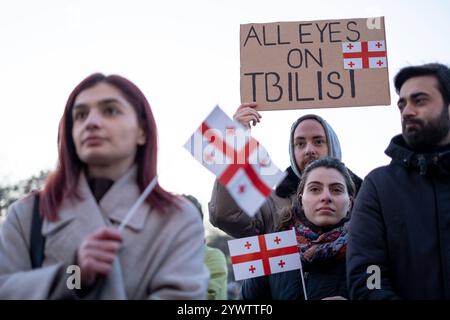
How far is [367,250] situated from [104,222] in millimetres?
1099

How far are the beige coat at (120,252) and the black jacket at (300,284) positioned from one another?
948mm

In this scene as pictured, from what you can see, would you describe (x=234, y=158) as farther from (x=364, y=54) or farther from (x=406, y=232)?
(x=364, y=54)

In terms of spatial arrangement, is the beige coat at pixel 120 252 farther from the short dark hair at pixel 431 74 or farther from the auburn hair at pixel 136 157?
the short dark hair at pixel 431 74

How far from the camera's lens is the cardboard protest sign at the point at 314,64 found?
380cm

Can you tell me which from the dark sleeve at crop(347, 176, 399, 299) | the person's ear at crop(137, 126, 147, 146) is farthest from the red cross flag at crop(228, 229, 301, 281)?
the person's ear at crop(137, 126, 147, 146)

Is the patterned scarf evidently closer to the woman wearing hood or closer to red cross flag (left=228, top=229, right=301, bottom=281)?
red cross flag (left=228, top=229, right=301, bottom=281)

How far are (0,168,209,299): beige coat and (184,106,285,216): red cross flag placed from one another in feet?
0.75

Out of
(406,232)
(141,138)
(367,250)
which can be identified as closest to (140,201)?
(141,138)

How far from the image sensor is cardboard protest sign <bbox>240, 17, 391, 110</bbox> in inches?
150

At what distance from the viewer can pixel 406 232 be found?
115 inches
